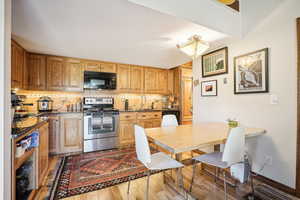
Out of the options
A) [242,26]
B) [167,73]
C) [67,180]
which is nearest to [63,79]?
[67,180]

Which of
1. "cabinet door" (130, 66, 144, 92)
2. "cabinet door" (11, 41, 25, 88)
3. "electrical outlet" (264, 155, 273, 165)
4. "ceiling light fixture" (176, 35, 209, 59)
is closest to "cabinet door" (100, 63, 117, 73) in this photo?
"cabinet door" (130, 66, 144, 92)

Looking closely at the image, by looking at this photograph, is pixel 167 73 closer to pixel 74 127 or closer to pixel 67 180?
pixel 74 127

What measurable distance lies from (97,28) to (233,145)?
2275 mm

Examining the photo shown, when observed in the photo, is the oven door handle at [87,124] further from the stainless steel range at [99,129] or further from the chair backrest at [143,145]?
the chair backrest at [143,145]

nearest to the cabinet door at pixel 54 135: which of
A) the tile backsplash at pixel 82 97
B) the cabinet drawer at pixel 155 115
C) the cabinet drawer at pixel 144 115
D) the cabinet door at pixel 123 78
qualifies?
the tile backsplash at pixel 82 97

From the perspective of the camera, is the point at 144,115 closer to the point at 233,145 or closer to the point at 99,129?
the point at 99,129

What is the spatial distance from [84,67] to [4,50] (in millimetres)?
2437

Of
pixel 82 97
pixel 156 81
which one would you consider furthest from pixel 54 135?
pixel 156 81

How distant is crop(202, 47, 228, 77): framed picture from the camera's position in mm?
2412

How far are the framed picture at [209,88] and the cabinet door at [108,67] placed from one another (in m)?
2.30

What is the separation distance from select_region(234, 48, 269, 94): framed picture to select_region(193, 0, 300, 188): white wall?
2.6 inches

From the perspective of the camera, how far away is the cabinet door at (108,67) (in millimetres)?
3450

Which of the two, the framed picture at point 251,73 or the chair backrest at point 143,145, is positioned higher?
the framed picture at point 251,73

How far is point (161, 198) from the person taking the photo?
1.55 meters
